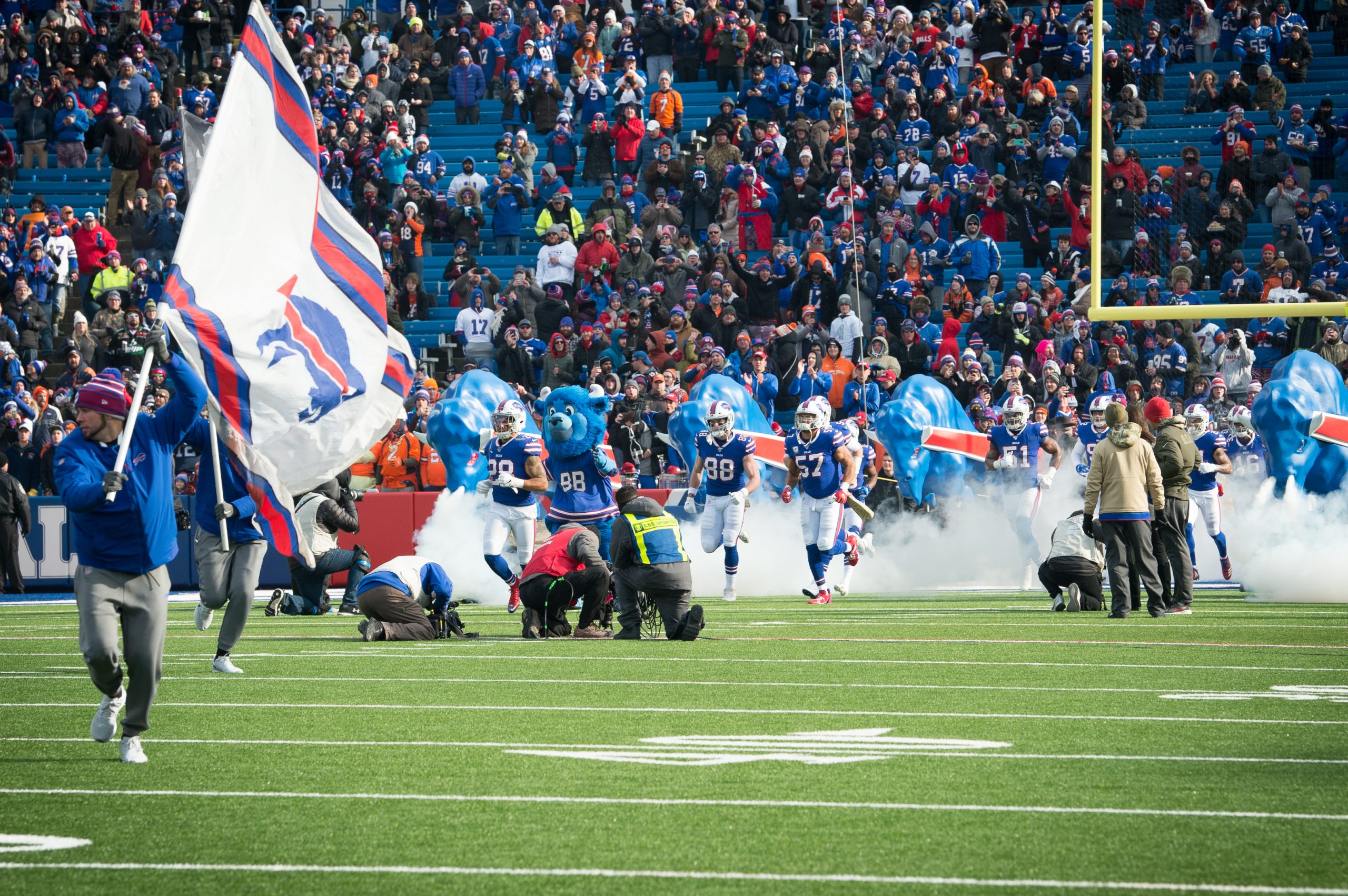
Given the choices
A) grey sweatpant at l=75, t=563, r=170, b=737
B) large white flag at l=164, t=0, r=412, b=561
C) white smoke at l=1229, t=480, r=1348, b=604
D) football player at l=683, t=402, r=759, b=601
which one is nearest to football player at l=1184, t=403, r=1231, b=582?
white smoke at l=1229, t=480, r=1348, b=604

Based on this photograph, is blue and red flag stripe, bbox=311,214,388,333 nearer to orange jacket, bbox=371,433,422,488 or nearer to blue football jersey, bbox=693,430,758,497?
blue football jersey, bbox=693,430,758,497

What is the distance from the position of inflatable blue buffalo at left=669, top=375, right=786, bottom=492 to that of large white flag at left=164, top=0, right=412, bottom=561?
759 centimetres

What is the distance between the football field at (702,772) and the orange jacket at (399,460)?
29.7ft

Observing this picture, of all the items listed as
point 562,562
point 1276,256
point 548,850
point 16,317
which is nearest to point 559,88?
point 16,317

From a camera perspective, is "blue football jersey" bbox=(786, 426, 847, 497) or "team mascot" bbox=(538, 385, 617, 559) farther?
"blue football jersey" bbox=(786, 426, 847, 497)

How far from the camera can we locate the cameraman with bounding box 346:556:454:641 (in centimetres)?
1277

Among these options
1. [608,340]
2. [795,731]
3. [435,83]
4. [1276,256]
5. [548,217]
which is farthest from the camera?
[435,83]

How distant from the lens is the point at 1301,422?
17.1m

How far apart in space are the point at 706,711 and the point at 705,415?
34.7 ft

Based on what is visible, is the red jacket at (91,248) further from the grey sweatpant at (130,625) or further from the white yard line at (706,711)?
the grey sweatpant at (130,625)

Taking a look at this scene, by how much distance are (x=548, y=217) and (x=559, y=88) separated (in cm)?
323

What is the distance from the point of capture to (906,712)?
8250mm

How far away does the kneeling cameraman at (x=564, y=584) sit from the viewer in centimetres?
1263

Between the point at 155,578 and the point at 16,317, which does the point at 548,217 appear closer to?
the point at 16,317
